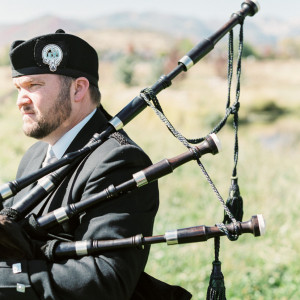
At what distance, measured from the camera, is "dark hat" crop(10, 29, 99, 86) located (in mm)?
2486

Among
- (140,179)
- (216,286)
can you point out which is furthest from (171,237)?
(216,286)

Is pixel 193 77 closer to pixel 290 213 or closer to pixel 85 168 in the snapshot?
pixel 290 213

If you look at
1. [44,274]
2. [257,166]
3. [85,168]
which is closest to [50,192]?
[85,168]

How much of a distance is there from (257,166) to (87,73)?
11.6 meters

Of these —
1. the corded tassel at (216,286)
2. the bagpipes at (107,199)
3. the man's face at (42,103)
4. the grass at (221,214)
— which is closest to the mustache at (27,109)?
the man's face at (42,103)

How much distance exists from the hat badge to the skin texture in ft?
0.18

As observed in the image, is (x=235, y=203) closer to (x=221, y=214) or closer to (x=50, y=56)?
(x=50, y=56)

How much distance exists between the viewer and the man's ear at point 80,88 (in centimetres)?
254

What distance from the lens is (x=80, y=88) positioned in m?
2.57

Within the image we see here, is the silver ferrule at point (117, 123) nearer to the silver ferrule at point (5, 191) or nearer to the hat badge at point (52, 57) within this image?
the hat badge at point (52, 57)

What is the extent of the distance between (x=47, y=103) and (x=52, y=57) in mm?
263

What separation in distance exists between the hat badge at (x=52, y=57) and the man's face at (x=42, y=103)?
0.05m

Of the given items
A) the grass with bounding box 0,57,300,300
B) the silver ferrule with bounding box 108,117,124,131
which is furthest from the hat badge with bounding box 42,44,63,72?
the grass with bounding box 0,57,300,300

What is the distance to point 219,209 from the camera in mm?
9023
